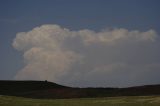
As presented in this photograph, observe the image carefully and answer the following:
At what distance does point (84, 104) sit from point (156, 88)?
15702mm

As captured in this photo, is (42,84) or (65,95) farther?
(42,84)

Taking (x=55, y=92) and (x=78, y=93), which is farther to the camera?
(x=55, y=92)

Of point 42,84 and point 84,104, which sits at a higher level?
point 42,84

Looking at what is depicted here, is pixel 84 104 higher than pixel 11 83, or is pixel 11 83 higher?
pixel 11 83

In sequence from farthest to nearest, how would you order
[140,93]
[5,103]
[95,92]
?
[95,92], [140,93], [5,103]

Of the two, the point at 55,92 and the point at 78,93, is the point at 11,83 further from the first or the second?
the point at 78,93

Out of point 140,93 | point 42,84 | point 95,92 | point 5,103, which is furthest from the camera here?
point 42,84

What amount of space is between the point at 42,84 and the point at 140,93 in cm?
2491

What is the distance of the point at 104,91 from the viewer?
56.2 meters

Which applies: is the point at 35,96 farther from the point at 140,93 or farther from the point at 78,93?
the point at 140,93

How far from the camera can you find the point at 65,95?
54.6 metres

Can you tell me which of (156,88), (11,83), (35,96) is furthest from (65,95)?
(11,83)

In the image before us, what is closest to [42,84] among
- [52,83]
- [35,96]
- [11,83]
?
[52,83]

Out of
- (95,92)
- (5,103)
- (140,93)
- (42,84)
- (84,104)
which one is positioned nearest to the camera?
(84,104)
